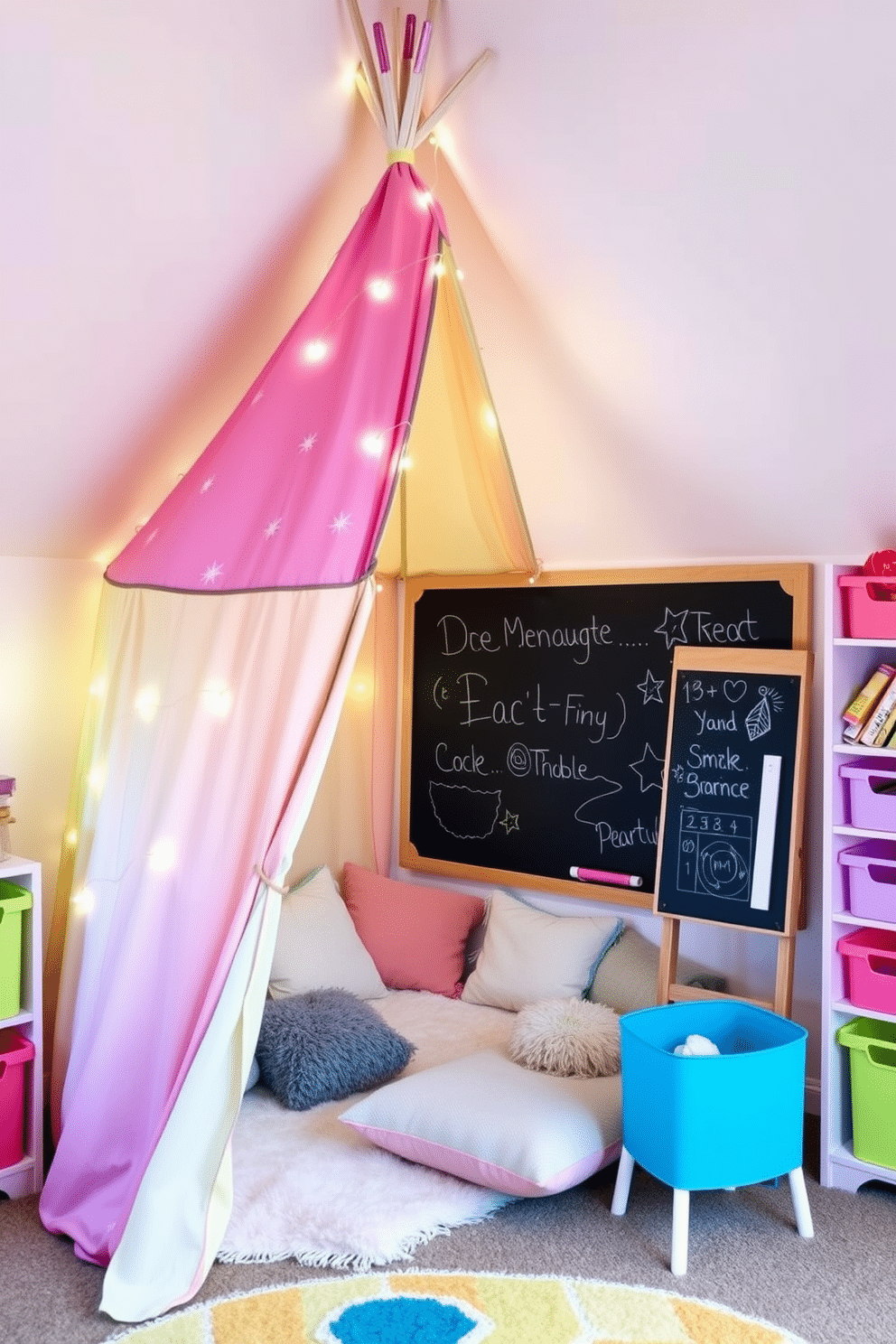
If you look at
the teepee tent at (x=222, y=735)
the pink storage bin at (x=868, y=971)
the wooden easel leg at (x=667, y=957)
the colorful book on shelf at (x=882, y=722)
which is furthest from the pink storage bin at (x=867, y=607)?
the teepee tent at (x=222, y=735)

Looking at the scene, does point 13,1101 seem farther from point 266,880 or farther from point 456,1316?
point 456,1316

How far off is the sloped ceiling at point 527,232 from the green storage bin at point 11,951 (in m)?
0.99

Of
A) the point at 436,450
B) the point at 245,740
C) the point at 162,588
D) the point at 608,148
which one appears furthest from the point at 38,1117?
the point at 608,148

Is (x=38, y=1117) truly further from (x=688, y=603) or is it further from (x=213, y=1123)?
(x=688, y=603)

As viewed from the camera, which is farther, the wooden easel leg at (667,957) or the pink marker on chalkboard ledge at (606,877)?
the pink marker on chalkboard ledge at (606,877)

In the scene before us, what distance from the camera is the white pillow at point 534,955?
141 inches

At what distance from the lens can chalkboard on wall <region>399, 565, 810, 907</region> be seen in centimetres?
354

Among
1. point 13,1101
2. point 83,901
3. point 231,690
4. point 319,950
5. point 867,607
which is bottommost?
point 13,1101

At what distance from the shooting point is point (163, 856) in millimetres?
2678

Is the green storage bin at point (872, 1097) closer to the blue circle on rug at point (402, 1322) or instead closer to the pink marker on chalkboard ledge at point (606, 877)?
the pink marker on chalkboard ledge at point (606, 877)

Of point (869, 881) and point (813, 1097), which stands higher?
point (869, 881)

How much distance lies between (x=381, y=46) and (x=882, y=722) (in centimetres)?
192

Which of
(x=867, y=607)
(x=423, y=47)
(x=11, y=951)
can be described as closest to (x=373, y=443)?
(x=423, y=47)

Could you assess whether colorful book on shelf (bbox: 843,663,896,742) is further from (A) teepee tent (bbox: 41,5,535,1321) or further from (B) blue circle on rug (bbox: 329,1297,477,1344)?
(B) blue circle on rug (bbox: 329,1297,477,1344)
